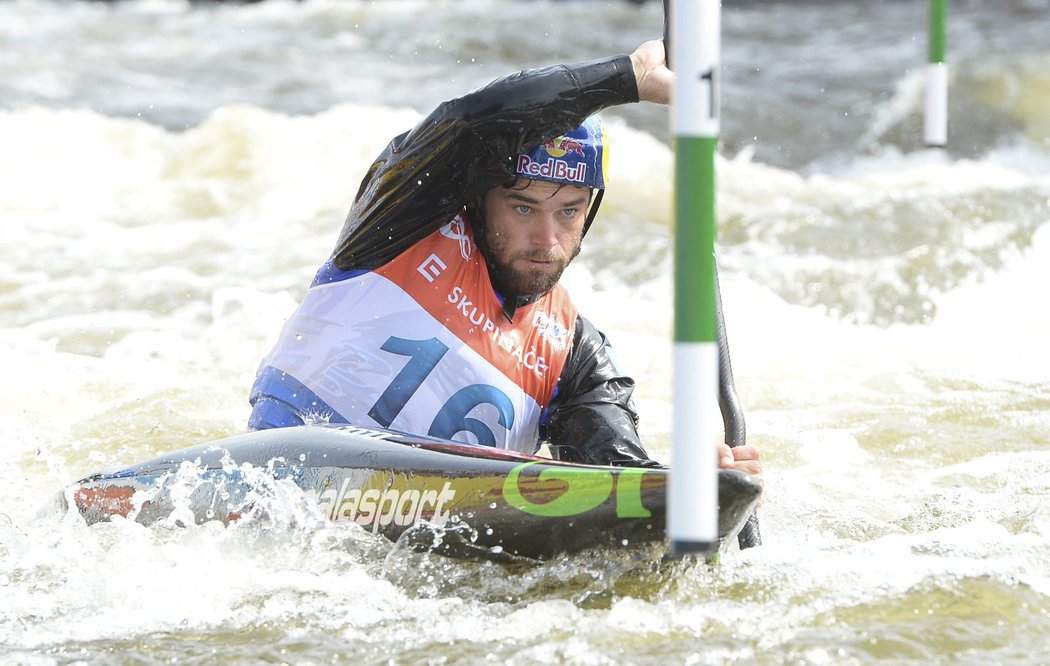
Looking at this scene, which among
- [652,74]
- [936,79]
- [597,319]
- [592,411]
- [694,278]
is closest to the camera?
[694,278]

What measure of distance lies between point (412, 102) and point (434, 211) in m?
10.6

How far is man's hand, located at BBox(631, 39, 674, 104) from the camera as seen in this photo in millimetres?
3176

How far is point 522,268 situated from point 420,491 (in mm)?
758

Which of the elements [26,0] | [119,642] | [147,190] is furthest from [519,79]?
[26,0]

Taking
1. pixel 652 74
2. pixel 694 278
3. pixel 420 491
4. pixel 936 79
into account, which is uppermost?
pixel 936 79

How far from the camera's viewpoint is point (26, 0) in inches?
830

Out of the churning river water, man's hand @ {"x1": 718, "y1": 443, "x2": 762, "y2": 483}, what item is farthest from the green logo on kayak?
man's hand @ {"x1": 718, "y1": 443, "x2": 762, "y2": 483}

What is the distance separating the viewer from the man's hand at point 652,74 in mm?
3176

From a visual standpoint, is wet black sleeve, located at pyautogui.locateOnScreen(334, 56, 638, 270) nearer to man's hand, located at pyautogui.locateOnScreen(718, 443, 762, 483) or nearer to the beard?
the beard

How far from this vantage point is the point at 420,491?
306 cm

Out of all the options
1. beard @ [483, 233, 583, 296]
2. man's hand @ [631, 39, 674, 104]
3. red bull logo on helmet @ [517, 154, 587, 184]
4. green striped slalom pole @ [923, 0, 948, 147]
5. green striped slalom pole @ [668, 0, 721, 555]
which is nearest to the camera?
green striped slalom pole @ [668, 0, 721, 555]

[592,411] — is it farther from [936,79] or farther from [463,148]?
[936,79]

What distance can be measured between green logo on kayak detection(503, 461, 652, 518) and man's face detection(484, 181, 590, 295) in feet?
2.40

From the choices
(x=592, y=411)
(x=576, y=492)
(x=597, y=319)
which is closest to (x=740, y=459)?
(x=576, y=492)
